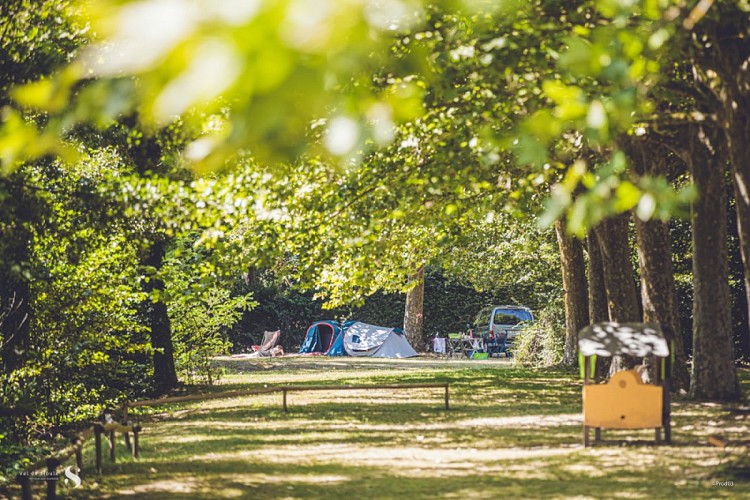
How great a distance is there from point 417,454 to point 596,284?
11.1 metres

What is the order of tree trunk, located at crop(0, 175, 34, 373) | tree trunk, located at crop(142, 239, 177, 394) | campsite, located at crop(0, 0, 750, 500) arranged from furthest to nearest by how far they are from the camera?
tree trunk, located at crop(142, 239, 177, 394) < tree trunk, located at crop(0, 175, 34, 373) < campsite, located at crop(0, 0, 750, 500)

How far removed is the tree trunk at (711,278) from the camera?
604 inches

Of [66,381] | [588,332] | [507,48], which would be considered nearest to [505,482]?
[588,332]

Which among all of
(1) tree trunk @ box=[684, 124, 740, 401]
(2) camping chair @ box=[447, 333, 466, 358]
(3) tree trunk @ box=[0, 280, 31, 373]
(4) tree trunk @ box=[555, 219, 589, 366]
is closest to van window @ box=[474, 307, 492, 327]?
(2) camping chair @ box=[447, 333, 466, 358]

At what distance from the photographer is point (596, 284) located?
21016mm

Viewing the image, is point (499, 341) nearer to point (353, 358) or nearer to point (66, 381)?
point (353, 358)

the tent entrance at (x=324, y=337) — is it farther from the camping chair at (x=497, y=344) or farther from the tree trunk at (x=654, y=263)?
the tree trunk at (x=654, y=263)

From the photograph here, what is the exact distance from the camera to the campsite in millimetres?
2195

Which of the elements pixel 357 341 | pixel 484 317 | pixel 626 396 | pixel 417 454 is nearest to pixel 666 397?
pixel 626 396

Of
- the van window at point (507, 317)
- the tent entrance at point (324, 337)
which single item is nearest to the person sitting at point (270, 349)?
the tent entrance at point (324, 337)

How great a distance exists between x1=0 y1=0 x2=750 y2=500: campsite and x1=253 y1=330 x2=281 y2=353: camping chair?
19.0 meters

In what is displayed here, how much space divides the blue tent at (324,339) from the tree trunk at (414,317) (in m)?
2.86

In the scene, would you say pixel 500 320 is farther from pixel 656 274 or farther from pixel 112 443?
pixel 112 443

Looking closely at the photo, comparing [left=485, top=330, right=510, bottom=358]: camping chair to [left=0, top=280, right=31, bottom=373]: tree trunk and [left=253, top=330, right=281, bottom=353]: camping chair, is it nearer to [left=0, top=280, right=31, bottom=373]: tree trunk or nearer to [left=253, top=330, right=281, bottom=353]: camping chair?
[left=253, top=330, right=281, bottom=353]: camping chair
